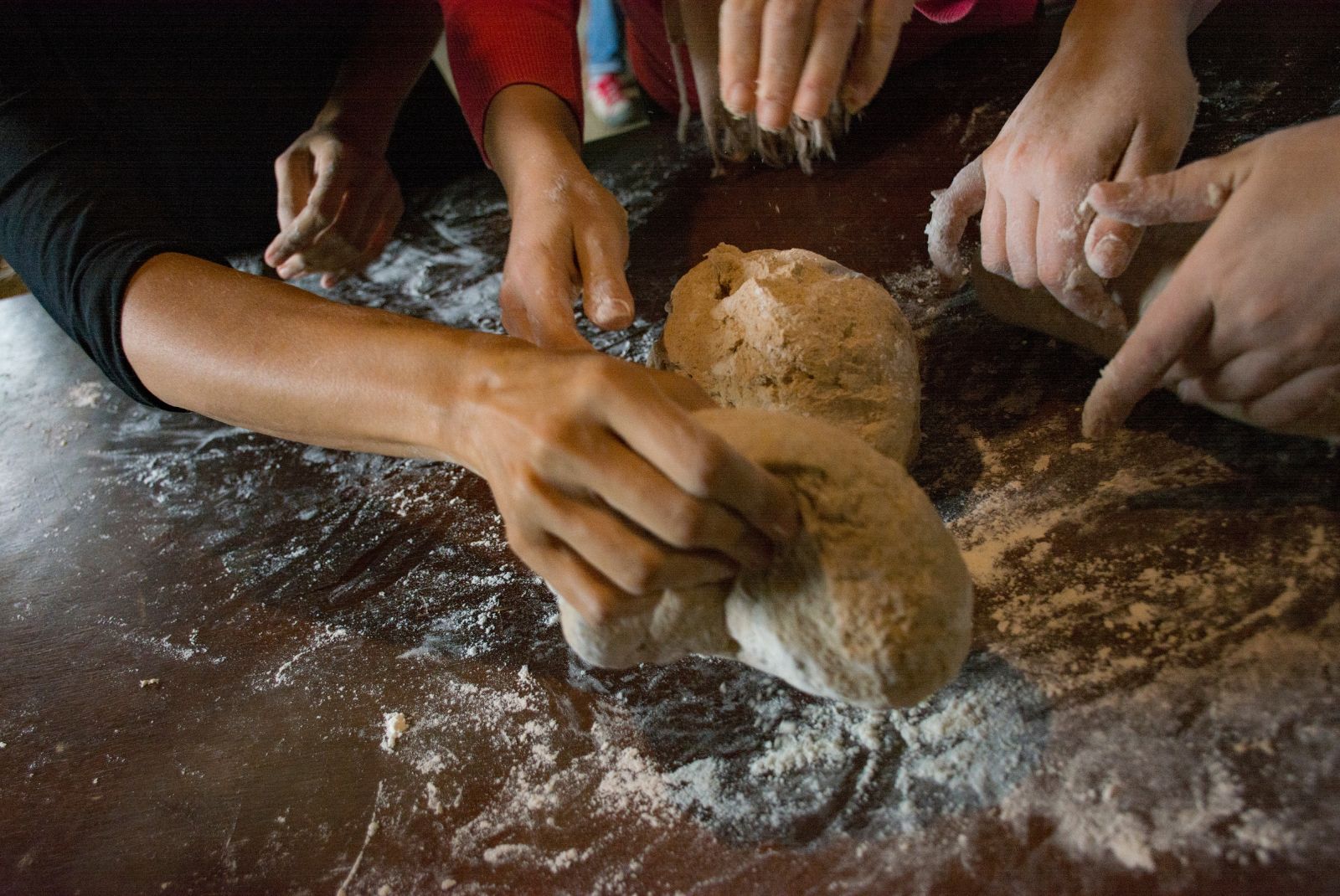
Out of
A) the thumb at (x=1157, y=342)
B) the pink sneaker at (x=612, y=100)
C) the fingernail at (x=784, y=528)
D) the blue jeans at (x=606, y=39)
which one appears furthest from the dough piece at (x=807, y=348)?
the blue jeans at (x=606, y=39)

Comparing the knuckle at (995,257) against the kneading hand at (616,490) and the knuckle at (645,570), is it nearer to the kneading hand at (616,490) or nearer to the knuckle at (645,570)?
the kneading hand at (616,490)

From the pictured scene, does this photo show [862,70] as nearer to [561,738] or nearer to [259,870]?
[561,738]

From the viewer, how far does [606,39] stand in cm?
452

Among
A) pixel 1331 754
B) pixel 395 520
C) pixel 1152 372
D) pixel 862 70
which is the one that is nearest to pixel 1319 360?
pixel 1152 372

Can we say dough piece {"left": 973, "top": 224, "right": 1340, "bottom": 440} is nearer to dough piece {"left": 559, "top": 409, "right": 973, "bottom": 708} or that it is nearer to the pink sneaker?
dough piece {"left": 559, "top": 409, "right": 973, "bottom": 708}

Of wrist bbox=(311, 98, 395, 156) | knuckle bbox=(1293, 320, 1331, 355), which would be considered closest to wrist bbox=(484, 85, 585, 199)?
wrist bbox=(311, 98, 395, 156)

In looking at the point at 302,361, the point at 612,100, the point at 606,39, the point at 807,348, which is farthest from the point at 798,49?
the point at 606,39

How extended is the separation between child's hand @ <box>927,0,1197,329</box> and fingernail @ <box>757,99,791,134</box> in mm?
394

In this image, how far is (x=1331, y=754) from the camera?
964 millimetres

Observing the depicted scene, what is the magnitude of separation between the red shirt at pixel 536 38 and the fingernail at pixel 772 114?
0.99 meters

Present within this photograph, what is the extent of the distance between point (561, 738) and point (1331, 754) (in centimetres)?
101

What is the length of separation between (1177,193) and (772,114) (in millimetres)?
562

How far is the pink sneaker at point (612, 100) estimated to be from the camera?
439cm

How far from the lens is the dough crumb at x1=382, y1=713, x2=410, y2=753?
1379 millimetres
